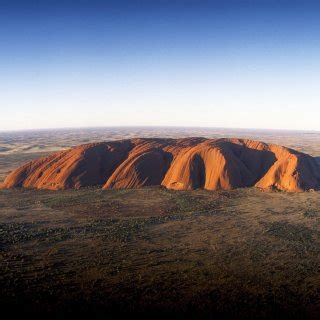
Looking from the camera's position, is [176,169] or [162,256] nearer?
[162,256]

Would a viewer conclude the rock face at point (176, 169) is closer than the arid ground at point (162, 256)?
No

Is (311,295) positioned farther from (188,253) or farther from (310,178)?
(310,178)

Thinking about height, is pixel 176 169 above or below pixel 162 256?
above

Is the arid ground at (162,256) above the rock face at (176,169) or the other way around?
the other way around

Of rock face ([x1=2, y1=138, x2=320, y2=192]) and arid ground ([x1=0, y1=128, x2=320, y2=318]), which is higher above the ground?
rock face ([x1=2, y1=138, x2=320, y2=192])
